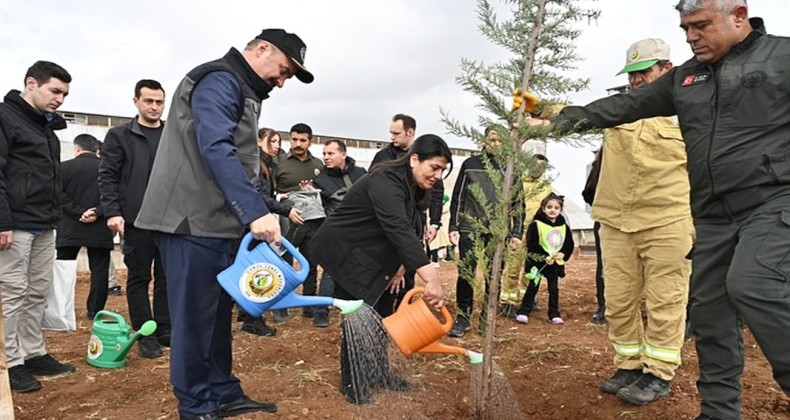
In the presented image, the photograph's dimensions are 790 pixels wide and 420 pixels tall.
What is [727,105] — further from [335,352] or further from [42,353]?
[42,353]

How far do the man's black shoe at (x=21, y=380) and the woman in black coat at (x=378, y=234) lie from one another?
1991mm

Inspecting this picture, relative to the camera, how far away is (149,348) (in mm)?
4543

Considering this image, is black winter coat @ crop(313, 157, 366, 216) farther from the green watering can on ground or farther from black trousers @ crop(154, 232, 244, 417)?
black trousers @ crop(154, 232, 244, 417)

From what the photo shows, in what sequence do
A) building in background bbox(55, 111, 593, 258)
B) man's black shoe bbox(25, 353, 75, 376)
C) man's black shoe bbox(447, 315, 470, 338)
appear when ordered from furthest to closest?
building in background bbox(55, 111, 593, 258), man's black shoe bbox(447, 315, 470, 338), man's black shoe bbox(25, 353, 75, 376)

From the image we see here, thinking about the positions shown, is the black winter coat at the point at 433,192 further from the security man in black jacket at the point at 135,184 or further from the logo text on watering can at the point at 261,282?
the logo text on watering can at the point at 261,282

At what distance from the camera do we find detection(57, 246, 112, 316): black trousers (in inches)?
218

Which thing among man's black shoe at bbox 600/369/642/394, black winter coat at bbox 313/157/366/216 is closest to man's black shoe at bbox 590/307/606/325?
man's black shoe at bbox 600/369/642/394

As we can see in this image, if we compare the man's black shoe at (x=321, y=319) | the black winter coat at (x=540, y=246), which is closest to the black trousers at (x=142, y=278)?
the man's black shoe at (x=321, y=319)

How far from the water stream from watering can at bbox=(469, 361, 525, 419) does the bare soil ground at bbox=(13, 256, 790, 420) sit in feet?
0.38

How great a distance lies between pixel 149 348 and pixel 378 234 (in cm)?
223

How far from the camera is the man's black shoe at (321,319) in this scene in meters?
5.66

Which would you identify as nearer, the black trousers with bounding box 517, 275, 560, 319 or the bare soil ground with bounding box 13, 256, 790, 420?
the bare soil ground with bounding box 13, 256, 790, 420

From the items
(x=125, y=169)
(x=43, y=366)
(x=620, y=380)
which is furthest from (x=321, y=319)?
(x=620, y=380)

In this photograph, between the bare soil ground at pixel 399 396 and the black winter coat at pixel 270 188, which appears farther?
the black winter coat at pixel 270 188
